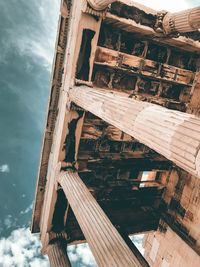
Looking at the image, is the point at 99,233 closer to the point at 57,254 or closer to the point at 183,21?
the point at 57,254

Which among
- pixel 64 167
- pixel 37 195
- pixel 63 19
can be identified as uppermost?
pixel 63 19

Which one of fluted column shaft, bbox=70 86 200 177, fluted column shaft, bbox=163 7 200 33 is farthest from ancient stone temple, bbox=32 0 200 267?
fluted column shaft, bbox=70 86 200 177

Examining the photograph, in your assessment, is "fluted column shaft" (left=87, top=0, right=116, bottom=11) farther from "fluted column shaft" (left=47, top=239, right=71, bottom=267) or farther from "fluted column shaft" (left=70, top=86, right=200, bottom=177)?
"fluted column shaft" (left=47, top=239, right=71, bottom=267)

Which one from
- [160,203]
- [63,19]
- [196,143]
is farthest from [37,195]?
[196,143]

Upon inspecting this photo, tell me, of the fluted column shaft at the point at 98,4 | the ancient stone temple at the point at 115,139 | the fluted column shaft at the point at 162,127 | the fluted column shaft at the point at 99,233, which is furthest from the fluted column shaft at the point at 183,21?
the fluted column shaft at the point at 99,233

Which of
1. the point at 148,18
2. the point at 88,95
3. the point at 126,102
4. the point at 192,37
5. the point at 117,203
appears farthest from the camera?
the point at 117,203

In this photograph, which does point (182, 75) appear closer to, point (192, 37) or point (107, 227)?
point (192, 37)

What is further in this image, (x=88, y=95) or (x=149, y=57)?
(x=149, y=57)
